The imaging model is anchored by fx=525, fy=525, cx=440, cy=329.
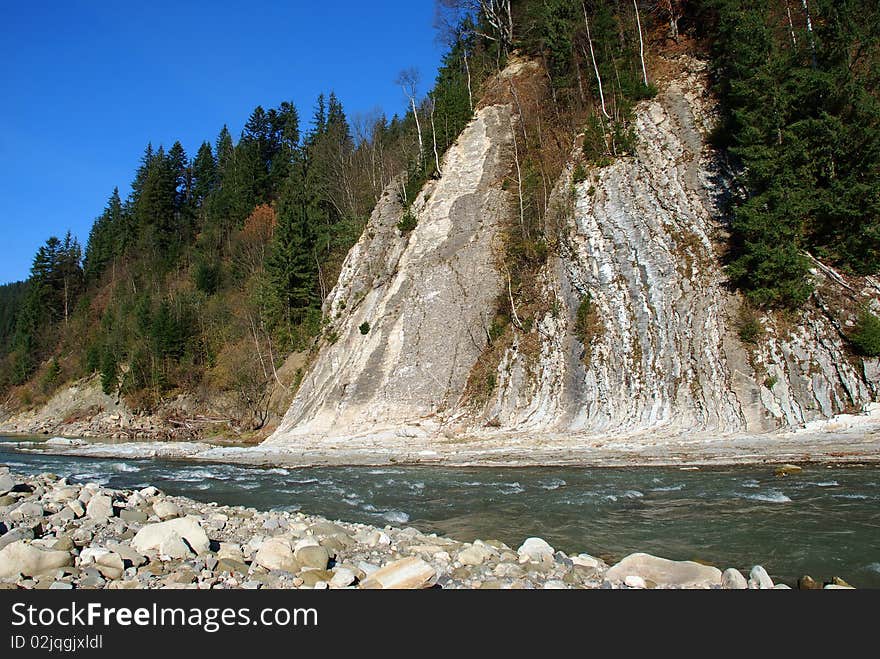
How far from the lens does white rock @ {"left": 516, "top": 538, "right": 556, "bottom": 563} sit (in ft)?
24.1

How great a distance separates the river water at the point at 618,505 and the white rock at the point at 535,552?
141 cm

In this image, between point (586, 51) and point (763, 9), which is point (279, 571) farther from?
point (586, 51)

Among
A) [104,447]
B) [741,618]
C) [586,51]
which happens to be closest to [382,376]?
[104,447]

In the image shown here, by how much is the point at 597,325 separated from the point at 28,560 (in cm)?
2383

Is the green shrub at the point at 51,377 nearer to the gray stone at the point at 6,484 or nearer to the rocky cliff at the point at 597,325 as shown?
the rocky cliff at the point at 597,325

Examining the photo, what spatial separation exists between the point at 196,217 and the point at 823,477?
77622 millimetres

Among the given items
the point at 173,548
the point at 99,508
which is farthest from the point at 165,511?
the point at 173,548

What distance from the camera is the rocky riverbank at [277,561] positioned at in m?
6.01

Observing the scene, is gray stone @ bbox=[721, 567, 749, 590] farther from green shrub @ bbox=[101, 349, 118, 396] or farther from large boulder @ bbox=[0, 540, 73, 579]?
green shrub @ bbox=[101, 349, 118, 396]

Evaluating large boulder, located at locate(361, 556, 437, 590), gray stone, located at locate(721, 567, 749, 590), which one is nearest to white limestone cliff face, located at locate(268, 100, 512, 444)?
large boulder, located at locate(361, 556, 437, 590)

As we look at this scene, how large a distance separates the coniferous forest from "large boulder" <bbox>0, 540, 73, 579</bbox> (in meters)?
24.6

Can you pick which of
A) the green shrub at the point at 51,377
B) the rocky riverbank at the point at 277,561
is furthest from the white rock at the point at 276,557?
the green shrub at the point at 51,377

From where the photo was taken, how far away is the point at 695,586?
20.9ft

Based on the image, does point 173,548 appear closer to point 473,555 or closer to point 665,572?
point 473,555
